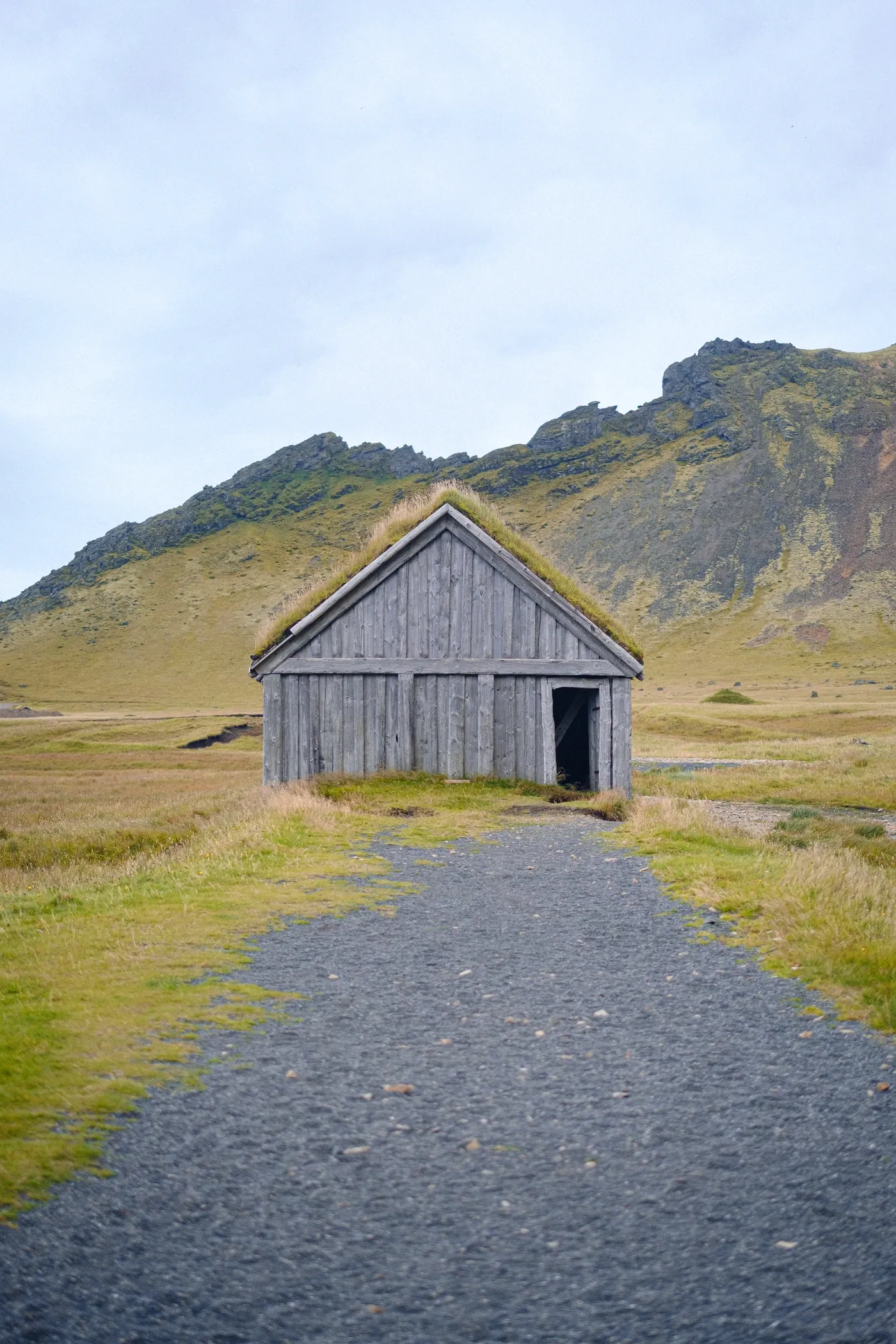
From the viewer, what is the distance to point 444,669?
64.6ft

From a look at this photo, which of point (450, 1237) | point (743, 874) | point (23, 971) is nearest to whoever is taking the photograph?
point (450, 1237)

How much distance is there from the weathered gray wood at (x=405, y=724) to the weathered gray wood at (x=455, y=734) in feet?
2.54

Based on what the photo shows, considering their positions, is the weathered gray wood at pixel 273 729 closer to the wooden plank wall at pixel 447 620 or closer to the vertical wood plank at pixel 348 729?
the wooden plank wall at pixel 447 620

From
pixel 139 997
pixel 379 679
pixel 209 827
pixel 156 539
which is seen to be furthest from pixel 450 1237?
pixel 156 539

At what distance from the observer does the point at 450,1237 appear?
366 centimetres

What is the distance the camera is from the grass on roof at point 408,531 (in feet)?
65.6

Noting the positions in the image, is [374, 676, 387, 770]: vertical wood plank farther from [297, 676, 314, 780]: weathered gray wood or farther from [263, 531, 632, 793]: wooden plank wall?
[297, 676, 314, 780]: weathered gray wood

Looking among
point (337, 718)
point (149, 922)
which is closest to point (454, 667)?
point (337, 718)

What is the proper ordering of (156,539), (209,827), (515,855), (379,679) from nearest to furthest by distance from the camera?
(515,855) < (209,827) < (379,679) < (156,539)

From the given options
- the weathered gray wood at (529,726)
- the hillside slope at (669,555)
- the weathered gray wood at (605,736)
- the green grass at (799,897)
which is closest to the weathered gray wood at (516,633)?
the weathered gray wood at (529,726)

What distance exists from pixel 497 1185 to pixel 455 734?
15527 millimetres

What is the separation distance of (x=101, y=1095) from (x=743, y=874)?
7.37 meters

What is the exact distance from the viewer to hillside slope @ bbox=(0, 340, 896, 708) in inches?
4683

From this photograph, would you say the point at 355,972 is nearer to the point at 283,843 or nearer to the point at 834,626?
the point at 283,843
